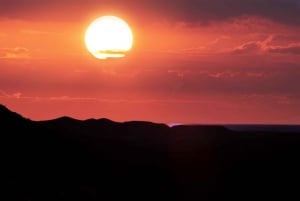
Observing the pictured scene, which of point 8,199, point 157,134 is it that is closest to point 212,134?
point 157,134

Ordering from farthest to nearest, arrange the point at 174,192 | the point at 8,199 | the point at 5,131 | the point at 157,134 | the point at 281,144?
the point at 157,134 < the point at 281,144 < the point at 174,192 < the point at 5,131 < the point at 8,199

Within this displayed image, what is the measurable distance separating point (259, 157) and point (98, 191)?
1105 inches

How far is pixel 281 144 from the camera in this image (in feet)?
274

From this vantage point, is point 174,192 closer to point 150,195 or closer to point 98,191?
point 150,195

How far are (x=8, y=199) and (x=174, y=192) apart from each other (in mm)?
24153

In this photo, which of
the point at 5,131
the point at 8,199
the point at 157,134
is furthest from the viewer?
the point at 157,134

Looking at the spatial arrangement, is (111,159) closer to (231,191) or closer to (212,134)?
(231,191)

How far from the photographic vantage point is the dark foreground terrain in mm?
52181

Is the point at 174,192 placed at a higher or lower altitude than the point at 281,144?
lower

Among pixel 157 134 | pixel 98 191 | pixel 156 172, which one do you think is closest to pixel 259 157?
pixel 156 172

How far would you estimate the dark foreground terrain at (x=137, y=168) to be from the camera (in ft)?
171

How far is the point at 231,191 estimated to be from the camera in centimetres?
7181

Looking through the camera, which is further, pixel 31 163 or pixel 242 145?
pixel 242 145

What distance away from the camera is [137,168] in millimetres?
67000
